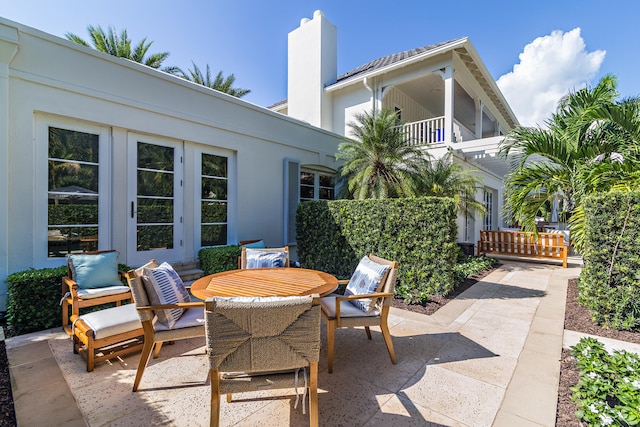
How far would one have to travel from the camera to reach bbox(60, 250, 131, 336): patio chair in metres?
Answer: 3.55

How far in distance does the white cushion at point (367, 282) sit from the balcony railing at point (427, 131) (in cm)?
743

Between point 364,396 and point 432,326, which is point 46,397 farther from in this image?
point 432,326

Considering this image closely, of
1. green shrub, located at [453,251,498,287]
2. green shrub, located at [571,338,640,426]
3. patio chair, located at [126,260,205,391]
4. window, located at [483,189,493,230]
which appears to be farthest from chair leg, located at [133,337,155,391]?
window, located at [483,189,493,230]

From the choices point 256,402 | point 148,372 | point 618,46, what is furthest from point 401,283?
point 618,46

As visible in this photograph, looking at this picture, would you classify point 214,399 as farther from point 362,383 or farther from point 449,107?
point 449,107

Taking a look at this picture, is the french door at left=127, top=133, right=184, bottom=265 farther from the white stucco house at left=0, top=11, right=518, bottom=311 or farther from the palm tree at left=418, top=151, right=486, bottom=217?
the palm tree at left=418, top=151, right=486, bottom=217

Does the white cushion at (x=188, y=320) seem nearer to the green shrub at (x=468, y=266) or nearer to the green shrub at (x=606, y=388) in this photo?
the green shrub at (x=606, y=388)

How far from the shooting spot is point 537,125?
5.69 metres

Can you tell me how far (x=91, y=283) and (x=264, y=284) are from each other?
2.63 meters

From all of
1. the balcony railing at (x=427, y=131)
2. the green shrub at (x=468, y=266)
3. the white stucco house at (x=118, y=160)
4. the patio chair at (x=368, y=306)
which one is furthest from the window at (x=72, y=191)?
the balcony railing at (x=427, y=131)

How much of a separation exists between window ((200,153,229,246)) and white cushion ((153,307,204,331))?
11.3 feet

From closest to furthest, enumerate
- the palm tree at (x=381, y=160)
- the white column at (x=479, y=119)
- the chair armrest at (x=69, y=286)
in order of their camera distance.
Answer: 1. the chair armrest at (x=69, y=286)
2. the palm tree at (x=381, y=160)
3. the white column at (x=479, y=119)

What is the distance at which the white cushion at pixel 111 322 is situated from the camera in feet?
9.07

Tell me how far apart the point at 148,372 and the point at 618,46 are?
12258 millimetres
